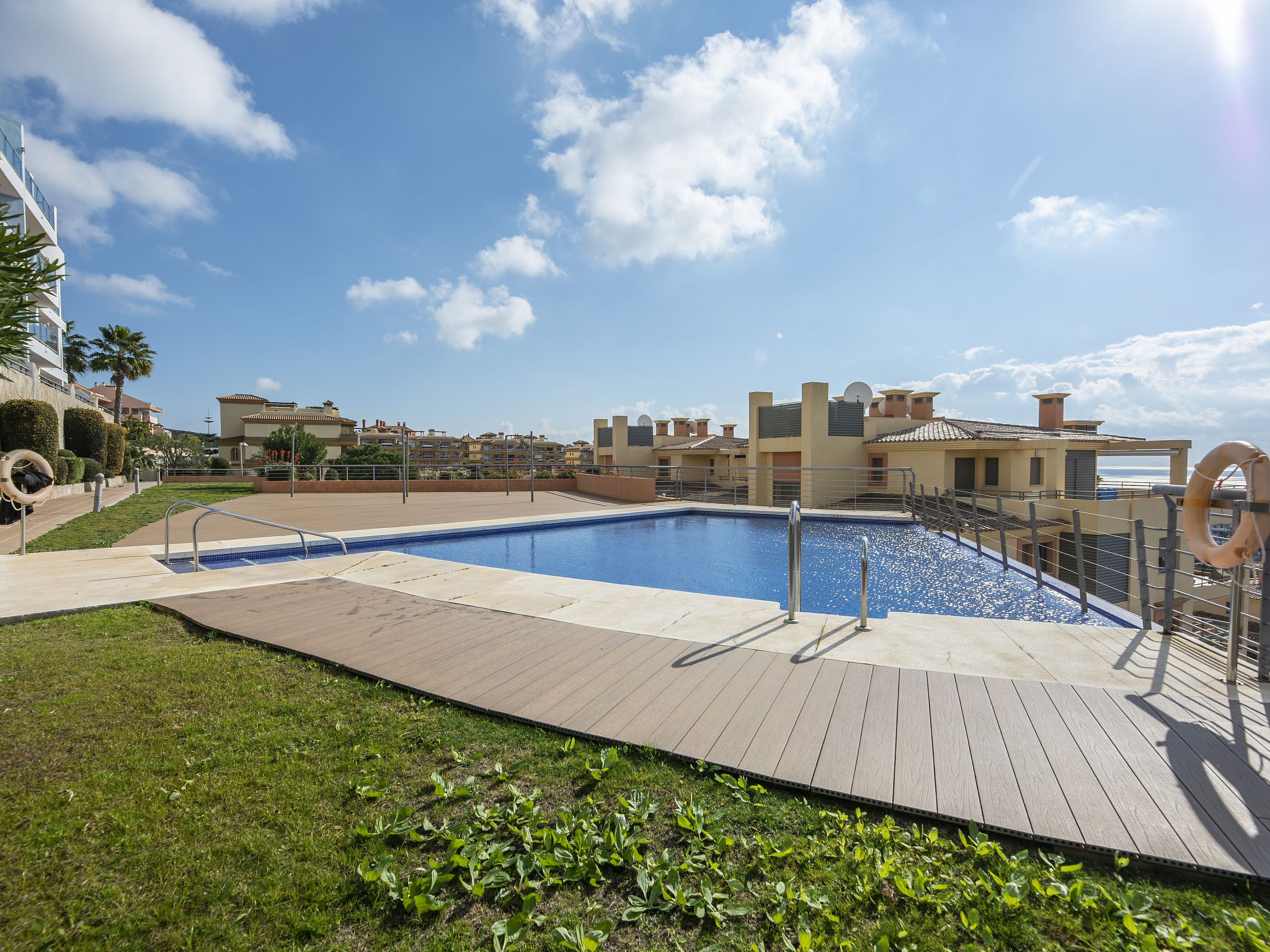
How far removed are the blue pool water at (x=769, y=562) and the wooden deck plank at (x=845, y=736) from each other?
→ 2.19 m

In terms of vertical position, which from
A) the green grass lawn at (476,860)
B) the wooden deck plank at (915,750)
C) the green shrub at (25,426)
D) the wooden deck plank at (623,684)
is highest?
the green shrub at (25,426)

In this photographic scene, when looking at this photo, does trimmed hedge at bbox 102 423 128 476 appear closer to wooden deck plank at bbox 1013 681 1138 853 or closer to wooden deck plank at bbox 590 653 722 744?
wooden deck plank at bbox 590 653 722 744

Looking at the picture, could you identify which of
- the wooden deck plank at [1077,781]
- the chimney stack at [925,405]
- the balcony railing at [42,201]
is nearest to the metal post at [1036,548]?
the wooden deck plank at [1077,781]

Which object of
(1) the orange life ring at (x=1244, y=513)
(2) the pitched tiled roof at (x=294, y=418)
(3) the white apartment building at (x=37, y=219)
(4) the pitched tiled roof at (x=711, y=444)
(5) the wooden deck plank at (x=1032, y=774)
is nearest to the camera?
(5) the wooden deck plank at (x=1032, y=774)

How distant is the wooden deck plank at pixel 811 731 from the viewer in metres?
2.17

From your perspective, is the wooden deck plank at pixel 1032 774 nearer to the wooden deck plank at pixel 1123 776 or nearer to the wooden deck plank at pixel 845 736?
the wooden deck plank at pixel 1123 776

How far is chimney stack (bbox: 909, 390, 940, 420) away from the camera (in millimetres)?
23594

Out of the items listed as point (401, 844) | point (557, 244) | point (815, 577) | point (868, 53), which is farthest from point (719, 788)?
point (557, 244)

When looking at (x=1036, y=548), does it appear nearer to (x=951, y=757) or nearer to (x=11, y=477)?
(x=951, y=757)

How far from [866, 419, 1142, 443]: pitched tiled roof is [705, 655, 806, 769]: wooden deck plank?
59.5 feet

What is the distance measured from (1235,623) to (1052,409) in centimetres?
2549

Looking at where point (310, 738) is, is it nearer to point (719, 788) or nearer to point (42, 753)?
point (42, 753)

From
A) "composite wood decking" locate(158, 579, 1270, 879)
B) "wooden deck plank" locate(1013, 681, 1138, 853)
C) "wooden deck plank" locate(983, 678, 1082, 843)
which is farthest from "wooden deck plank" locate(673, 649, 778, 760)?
"wooden deck plank" locate(1013, 681, 1138, 853)

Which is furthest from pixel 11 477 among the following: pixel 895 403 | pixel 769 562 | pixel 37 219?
pixel 895 403
